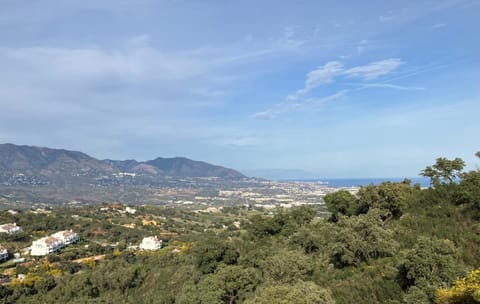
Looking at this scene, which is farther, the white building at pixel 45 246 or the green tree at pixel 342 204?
the white building at pixel 45 246

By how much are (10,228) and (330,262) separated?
69485 millimetres

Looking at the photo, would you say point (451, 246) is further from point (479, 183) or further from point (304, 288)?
point (479, 183)

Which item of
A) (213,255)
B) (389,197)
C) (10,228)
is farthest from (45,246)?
(389,197)

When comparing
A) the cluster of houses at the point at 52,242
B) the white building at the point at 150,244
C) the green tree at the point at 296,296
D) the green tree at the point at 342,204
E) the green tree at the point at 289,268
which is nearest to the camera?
the green tree at the point at 296,296

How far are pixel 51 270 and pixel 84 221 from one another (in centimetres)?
3488

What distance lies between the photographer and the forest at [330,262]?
16.9 m

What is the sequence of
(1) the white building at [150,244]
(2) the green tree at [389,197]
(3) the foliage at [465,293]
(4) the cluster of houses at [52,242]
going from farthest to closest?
(1) the white building at [150,244] < (4) the cluster of houses at [52,242] < (2) the green tree at [389,197] < (3) the foliage at [465,293]

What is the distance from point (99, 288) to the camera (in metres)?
40.8

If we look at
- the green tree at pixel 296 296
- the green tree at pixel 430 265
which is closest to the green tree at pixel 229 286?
the green tree at pixel 296 296

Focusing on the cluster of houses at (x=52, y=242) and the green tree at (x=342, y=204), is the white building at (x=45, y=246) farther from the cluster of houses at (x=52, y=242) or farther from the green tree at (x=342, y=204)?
the green tree at (x=342, y=204)

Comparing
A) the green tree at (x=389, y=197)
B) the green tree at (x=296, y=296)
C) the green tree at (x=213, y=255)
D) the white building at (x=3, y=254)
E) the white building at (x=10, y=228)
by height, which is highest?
the green tree at (x=389, y=197)

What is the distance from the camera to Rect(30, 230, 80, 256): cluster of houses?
5988 centimetres

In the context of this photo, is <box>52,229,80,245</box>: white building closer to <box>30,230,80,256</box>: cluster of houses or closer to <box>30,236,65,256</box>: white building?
<box>30,230,80,256</box>: cluster of houses

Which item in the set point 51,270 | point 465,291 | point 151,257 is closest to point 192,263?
→ point 151,257
